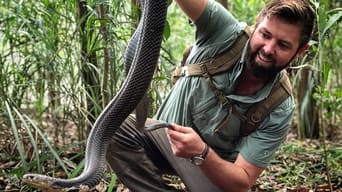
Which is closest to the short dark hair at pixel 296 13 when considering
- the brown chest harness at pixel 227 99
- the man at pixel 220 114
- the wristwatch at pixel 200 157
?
the man at pixel 220 114

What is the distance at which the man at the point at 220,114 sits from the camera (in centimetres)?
321

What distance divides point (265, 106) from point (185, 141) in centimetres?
64

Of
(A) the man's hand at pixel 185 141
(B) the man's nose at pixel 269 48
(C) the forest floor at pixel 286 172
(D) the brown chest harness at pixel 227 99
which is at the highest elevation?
(B) the man's nose at pixel 269 48

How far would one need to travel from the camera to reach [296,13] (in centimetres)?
321

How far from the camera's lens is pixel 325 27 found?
3342 millimetres

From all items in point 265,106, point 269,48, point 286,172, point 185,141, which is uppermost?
point 269,48

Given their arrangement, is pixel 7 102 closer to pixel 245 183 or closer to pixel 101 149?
pixel 101 149

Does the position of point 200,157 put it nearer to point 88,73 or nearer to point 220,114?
A: point 220,114

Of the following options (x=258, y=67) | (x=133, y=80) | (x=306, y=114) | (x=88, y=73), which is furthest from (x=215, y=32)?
(x=306, y=114)

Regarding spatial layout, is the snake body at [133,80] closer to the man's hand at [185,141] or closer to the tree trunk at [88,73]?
the man's hand at [185,141]

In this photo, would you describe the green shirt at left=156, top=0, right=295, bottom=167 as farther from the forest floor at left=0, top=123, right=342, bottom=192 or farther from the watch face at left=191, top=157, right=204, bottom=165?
the forest floor at left=0, top=123, right=342, bottom=192

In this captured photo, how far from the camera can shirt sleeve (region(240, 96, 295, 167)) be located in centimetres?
340

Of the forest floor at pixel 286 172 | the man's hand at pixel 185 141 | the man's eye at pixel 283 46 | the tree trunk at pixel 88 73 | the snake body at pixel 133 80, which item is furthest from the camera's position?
the tree trunk at pixel 88 73

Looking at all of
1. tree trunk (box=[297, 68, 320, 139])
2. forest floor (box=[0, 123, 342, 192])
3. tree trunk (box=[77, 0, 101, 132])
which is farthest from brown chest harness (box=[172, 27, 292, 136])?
tree trunk (box=[297, 68, 320, 139])
